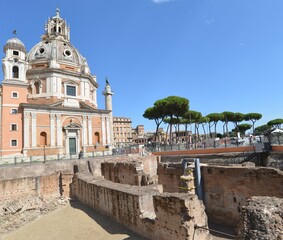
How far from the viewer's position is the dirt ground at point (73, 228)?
8.19 metres

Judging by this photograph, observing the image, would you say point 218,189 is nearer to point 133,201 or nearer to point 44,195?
point 133,201

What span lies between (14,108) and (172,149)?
1810cm

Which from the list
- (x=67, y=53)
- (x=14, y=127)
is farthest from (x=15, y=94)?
(x=67, y=53)

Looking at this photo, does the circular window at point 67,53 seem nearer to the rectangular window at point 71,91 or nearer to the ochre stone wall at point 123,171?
the rectangular window at point 71,91

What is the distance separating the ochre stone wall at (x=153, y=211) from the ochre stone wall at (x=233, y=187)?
3.45m

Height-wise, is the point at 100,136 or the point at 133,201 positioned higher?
the point at 100,136

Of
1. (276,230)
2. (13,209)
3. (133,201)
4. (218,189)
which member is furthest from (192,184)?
(13,209)

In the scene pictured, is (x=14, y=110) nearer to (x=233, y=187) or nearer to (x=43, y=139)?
(x=43, y=139)

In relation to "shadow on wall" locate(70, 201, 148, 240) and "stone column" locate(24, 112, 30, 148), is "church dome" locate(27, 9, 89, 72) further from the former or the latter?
"shadow on wall" locate(70, 201, 148, 240)

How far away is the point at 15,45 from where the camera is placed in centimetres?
2733

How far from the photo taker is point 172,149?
2522 centimetres

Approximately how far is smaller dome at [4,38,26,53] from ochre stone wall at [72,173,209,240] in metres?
24.1

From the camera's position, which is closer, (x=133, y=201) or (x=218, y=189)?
(x=133, y=201)

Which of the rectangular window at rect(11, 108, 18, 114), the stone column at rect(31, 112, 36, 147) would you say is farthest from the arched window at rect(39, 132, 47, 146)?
the rectangular window at rect(11, 108, 18, 114)
